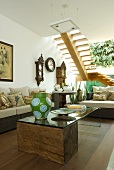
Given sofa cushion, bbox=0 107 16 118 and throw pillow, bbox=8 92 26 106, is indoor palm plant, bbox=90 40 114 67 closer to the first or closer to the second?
throw pillow, bbox=8 92 26 106

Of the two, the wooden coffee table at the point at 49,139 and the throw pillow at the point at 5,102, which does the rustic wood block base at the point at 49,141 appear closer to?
the wooden coffee table at the point at 49,139

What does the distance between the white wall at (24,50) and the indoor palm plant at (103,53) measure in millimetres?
2143

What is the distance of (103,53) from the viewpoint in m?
6.84

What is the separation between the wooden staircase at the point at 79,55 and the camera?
561 centimetres

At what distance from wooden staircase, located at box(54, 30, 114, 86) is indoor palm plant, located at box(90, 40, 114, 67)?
0.35 m

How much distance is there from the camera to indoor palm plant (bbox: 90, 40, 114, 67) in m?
6.69

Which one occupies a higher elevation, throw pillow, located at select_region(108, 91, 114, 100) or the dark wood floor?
throw pillow, located at select_region(108, 91, 114, 100)

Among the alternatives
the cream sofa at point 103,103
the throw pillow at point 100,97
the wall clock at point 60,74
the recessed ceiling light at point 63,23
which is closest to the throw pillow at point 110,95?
the cream sofa at point 103,103

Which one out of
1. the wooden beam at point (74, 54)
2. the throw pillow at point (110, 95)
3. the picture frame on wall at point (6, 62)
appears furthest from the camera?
the wooden beam at point (74, 54)

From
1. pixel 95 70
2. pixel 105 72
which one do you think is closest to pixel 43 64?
pixel 95 70

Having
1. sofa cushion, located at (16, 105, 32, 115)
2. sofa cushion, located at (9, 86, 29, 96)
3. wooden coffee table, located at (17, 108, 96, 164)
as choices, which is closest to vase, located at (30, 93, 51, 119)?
wooden coffee table, located at (17, 108, 96, 164)

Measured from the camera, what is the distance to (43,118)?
2307 mm

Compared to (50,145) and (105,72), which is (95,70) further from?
(50,145)

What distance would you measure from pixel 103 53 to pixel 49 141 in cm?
570
